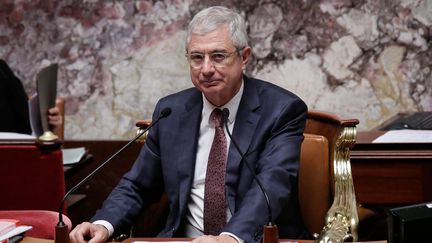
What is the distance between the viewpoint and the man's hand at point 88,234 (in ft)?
7.16

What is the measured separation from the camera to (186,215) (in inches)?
101

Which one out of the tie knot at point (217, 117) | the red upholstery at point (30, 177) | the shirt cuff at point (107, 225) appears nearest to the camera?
the shirt cuff at point (107, 225)

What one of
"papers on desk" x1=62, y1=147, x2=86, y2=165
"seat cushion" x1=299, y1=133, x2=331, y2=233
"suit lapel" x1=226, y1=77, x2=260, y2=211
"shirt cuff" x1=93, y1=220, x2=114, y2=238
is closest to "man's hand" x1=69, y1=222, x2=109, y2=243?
"shirt cuff" x1=93, y1=220, x2=114, y2=238

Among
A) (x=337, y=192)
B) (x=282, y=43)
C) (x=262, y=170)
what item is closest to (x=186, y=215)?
(x=262, y=170)

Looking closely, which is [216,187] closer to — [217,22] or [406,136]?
[217,22]

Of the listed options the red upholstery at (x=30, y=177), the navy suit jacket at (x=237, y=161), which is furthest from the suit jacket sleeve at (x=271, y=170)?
the red upholstery at (x=30, y=177)

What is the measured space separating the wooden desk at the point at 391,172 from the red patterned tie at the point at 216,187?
687 mm

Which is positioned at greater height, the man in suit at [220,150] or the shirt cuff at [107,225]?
the man in suit at [220,150]

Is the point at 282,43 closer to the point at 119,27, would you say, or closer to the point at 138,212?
the point at 119,27

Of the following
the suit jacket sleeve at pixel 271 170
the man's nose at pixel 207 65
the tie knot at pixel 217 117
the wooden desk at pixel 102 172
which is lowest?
the wooden desk at pixel 102 172

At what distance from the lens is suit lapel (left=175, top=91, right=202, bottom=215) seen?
2543mm

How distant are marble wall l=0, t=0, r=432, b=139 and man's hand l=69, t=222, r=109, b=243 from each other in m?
2.11

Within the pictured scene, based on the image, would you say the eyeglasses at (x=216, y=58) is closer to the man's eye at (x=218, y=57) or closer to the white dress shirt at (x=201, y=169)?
the man's eye at (x=218, y=57)

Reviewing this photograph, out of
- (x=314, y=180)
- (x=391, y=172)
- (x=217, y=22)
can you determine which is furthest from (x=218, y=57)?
(x=391, y=172)
